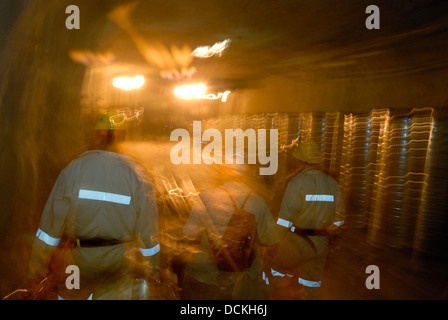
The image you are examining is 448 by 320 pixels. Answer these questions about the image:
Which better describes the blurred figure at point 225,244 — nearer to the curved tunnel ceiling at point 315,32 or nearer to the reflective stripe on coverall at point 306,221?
the reflective stripe on coverall at point 306,221

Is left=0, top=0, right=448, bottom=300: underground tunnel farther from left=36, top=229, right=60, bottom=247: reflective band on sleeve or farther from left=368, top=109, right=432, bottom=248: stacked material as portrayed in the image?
left=36, top=229, right=60, bottom=247: reflective band on sleeve

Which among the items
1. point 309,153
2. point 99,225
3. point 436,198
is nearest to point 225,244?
point 99,225

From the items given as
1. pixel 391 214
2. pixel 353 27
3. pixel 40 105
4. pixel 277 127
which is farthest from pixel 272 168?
pixel 40 105

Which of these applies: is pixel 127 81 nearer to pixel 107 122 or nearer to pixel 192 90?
pixel 192 90

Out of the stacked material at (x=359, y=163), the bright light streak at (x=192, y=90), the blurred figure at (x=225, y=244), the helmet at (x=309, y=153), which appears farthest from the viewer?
the bright light streak at (x=192, y=90)

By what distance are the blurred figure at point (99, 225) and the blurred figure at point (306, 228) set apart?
5.90ft

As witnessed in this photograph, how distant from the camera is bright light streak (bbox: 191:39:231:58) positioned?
8677 millimetres

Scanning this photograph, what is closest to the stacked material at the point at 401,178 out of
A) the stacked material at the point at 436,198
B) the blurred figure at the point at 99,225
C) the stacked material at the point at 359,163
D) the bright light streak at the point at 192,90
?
the stacked material at the point at 436,198

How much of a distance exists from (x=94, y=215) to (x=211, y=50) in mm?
7630

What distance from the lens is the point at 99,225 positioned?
274 centimetres

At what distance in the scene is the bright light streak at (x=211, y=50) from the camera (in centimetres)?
868

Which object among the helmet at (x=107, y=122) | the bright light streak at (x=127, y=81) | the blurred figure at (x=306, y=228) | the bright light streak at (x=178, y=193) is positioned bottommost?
the bright light streak at (x=178, y=193)

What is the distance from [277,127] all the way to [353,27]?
19.3 ft

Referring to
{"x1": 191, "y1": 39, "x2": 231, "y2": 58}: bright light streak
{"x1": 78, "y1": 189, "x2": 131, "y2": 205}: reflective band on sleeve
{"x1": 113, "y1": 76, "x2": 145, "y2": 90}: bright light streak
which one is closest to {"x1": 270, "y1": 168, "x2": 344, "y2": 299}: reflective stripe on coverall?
{"x1": 78, "y1": 189, "x2": 131, "y2": 205}: reflective band on sleeve
